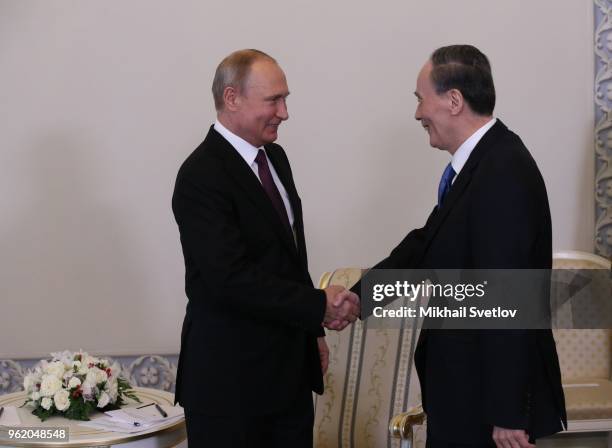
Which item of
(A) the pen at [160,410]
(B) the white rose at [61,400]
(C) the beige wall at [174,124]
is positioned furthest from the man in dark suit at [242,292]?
(C) the beige wall at [174,124]

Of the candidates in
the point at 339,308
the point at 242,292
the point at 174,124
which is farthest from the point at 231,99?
the point at 174,124

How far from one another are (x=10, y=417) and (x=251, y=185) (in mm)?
1318

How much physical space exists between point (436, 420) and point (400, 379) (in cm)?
99

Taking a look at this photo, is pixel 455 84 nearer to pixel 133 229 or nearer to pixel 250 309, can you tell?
pixel 250 309

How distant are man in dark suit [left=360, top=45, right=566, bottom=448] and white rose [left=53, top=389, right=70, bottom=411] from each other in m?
1.33

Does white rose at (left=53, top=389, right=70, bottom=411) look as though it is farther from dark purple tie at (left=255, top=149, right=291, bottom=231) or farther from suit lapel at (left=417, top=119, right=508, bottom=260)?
suit lapel at (left=417, top=119, right=508, bottom=260)

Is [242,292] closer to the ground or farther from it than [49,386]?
farther from it

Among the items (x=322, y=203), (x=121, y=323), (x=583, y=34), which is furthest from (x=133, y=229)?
(x=583, y=34)

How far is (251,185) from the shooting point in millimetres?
2676

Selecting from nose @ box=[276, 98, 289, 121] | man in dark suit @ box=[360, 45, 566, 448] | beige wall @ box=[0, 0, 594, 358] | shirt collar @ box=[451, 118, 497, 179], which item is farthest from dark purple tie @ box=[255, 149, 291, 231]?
beige wall @ box=[0, 0, 594, 358]

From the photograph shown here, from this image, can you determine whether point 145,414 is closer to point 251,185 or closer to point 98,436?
point 98,436

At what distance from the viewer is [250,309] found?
8.54 ft

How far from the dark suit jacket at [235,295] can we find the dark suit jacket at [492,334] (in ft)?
1.49

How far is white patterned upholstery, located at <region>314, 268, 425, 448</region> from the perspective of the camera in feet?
11.1
